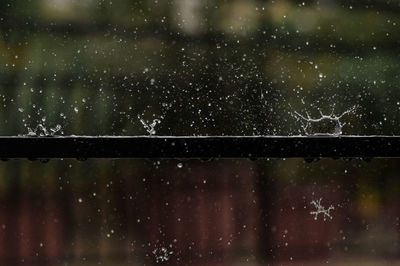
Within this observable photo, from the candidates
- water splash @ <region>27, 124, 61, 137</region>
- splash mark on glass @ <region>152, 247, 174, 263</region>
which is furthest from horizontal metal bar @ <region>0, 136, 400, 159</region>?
splash mark on glass @ <region>152, 247, 174, 263</region>

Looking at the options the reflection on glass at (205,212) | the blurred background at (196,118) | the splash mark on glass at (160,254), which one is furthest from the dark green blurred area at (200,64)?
the splash mark on glass at (160,254)

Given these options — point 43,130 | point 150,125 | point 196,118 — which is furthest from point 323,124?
point 43,130

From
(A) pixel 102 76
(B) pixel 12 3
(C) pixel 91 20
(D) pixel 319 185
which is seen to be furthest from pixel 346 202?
(B) pixel 12 3

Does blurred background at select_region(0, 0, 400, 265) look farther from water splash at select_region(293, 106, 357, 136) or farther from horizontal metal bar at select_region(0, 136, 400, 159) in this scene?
horizontal metal bar at select_region(0, 136, 400, 159)

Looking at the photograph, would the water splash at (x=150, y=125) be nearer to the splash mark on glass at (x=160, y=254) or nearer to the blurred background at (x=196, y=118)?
the blurred background at (x=196, y=118)

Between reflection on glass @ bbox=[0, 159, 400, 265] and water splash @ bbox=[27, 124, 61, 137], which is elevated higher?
water splash @ bbox=[27, 124, 61, 137]

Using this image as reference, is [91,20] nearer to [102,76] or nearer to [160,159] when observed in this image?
[102,76]

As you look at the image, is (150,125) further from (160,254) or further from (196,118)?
(160,254)
